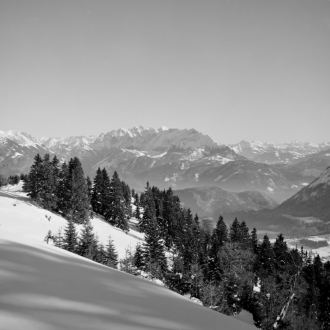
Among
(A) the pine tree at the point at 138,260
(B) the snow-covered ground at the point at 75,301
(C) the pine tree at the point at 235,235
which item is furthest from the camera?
(C) the pine tree at the point at 235,235

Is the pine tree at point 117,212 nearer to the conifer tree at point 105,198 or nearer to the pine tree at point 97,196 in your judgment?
the conifer tree at point 105,198

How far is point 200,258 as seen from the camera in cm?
4781

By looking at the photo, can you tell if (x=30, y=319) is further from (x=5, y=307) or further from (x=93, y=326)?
(x=93, y=326)

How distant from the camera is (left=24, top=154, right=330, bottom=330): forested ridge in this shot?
23.0 meters

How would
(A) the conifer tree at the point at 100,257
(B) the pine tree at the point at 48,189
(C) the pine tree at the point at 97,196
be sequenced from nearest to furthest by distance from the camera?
(A) the conifer tree at the point at 100,257
(B) the pine tree at the point at 48,189
(C) the pine tree at the point at 97,196

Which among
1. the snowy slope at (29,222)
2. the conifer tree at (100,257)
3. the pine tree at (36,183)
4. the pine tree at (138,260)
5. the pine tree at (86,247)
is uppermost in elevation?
the pine tree at (36,183)

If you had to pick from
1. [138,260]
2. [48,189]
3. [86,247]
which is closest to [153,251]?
[138,260]

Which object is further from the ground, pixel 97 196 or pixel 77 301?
pixel 97 196

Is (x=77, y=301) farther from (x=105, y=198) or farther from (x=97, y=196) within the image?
(x=97, y=196)

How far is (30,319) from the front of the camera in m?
3.67

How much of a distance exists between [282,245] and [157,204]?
36.1m

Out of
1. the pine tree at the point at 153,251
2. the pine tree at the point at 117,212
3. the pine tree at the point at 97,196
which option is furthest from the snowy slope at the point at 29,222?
the pine tree at the point at 97,196

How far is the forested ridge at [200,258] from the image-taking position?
75.4 feet

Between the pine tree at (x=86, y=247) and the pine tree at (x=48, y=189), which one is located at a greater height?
the pine tree at (x=48, y=189)
